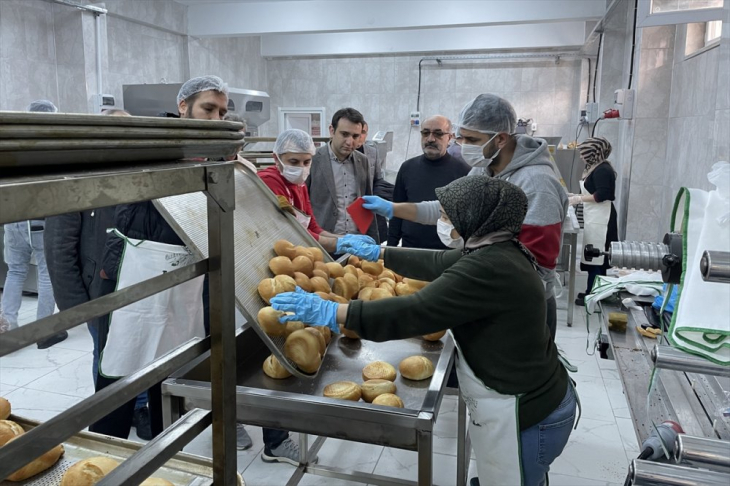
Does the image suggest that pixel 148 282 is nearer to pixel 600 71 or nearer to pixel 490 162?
pixel 490 162

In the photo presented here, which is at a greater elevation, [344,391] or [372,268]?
[372,268]

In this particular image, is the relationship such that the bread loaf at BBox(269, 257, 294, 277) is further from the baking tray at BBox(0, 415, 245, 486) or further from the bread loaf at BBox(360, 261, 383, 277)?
the baking tray at BBox(0, 415, 245, 486)

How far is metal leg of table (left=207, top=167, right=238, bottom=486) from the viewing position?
0.89 meters

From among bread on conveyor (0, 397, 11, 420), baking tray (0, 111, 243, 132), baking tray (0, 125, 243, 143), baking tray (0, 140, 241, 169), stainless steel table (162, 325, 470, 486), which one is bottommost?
stainless steel table (162, 325, 470, 486)

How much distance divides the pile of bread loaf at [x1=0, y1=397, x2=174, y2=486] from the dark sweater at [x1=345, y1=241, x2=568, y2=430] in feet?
2.02

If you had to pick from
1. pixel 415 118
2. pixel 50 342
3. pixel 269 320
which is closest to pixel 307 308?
pixel 269 320

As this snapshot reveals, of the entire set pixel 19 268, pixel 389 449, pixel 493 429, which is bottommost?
pixel 389 449

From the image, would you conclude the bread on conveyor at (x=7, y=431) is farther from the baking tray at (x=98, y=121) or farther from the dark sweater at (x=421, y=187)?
the dark sweater at (x=421, y=187)

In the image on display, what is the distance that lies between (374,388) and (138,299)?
77 centimetres

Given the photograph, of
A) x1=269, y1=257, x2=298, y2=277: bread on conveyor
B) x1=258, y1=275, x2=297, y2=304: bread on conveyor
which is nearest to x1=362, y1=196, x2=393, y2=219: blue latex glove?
x1=269, y1=257, x2=298, y2=277: bread on conveyor

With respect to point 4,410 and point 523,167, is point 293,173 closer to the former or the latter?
point 523,167

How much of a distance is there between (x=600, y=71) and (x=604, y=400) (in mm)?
5116

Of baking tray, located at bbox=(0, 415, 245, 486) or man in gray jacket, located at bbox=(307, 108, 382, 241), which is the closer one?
baking tray, located at bbox=(0, 415, 245, 486)

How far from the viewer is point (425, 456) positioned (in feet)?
3.99
